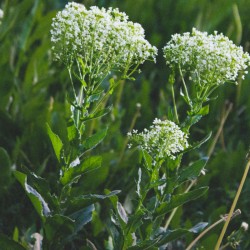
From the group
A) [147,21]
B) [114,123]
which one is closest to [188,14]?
[147,21]

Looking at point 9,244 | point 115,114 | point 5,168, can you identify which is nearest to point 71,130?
point 9,244

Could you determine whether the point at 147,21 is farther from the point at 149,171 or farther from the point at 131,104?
the point at 149,171

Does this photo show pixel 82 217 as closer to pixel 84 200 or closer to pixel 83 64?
pixel 84 200

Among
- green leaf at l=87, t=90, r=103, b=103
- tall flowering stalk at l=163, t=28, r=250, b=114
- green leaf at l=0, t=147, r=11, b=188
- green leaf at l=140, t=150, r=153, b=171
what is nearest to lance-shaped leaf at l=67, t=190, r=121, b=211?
green leaf at l=140, t=150, r=153, b=171

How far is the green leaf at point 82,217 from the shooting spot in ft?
5.86

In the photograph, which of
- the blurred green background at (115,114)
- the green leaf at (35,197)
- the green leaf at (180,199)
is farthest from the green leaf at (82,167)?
the blurred green background at (115,114)

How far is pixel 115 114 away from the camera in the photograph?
279 cm

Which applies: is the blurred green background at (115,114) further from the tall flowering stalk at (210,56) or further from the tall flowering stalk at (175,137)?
the tall flowering stalk at (210,56)

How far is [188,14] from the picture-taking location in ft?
12.2

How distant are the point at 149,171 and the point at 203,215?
0.88 metres

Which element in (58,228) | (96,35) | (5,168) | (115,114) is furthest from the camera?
(115,114)

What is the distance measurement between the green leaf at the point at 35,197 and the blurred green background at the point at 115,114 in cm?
44

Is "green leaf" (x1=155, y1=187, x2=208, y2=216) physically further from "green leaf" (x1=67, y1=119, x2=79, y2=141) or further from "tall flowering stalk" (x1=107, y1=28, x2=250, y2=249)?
"green leaf" (x1=67, y1=119, x2=79, y2=141)

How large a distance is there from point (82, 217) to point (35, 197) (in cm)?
18
